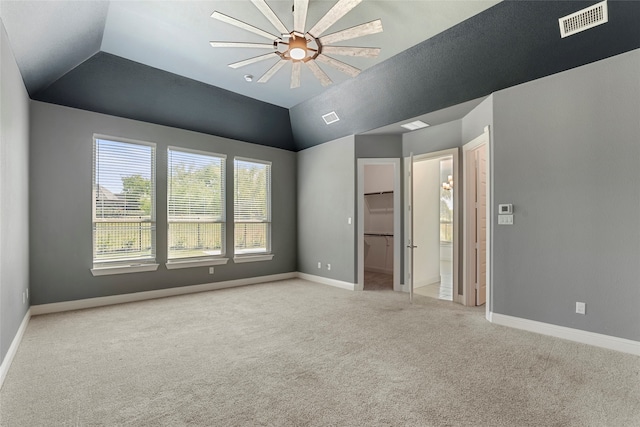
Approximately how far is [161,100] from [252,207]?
2.50 metres

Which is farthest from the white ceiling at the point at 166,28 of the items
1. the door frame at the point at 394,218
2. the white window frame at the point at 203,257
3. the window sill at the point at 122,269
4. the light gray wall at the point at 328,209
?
the window sill at the point at 122,269

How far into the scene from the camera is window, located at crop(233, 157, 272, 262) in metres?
6.13

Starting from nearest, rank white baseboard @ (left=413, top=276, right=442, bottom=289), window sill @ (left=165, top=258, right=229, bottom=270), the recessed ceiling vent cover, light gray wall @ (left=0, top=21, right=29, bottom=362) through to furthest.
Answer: light gray wall @ (left=0, top=21, right=29, bottom=362) < the recessed ceiling vent cover < window sill @ (left=165, top=258, right=229, bottom=270) < white baseboard @ (left=413, top=276, right=442, bottom=289)

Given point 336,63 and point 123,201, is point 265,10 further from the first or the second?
point 123,201

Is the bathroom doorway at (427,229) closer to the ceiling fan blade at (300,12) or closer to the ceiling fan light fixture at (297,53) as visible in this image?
the ceiling fan light fixture at (297,53)

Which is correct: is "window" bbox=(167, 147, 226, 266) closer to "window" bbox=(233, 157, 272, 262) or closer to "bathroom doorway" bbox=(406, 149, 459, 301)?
"window" bbox=(233, 157, 272, 262)

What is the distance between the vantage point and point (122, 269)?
4.72 metres

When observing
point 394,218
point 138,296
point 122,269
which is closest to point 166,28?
point 122,269

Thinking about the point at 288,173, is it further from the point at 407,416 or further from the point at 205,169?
the point at 407,416

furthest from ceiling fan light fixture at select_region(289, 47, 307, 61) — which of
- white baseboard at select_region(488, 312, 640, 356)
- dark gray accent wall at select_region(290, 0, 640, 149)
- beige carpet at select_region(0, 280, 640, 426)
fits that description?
white baseboard at select_region(488, 312, 640, 356)

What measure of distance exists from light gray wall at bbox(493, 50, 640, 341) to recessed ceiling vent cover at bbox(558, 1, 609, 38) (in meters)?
0.49

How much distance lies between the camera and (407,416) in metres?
1.97

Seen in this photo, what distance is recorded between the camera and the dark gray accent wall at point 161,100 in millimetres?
4109

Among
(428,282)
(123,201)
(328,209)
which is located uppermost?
(123,201)
